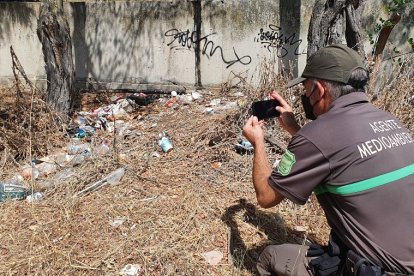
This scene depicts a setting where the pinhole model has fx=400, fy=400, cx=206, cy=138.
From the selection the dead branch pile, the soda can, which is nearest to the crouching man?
the soda can

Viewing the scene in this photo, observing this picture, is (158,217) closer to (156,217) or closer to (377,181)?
(156,217)

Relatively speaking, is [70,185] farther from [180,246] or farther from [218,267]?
[218,267]

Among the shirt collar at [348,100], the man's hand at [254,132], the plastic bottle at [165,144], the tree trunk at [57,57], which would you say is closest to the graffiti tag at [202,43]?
the tree trunk at [57,57]

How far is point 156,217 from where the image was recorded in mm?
2922

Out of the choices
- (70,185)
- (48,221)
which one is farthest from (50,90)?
(48,221)

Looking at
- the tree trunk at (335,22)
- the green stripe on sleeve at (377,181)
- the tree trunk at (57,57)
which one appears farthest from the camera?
the tree trunk at (57,57)

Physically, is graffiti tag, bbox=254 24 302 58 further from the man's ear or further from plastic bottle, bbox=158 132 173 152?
the man's ear

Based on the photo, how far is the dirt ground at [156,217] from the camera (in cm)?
255

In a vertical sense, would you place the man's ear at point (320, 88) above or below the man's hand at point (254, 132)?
above

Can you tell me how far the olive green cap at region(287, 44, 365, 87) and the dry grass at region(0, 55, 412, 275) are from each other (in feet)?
4.36

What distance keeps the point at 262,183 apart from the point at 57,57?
3991 mm

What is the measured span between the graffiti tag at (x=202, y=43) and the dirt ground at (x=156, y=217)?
90.5 inches

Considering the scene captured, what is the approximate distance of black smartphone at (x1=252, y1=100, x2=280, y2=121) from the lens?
7.69ft

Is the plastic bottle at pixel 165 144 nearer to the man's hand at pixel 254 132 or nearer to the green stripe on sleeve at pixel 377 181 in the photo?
the man's hand at pixel 254 132
